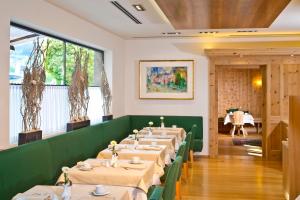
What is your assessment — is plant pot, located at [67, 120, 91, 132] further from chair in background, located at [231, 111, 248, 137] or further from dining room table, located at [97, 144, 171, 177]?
chair in background, located at [231, 111, 248, 137]

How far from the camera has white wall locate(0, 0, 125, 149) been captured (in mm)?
3830

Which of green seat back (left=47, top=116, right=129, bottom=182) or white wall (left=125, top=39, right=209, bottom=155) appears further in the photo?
white wall (left=125, top=39, right=209, bottom=155)

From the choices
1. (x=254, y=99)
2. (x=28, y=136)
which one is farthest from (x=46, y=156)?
(x=254, y=99)

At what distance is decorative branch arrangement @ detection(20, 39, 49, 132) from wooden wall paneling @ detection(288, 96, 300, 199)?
3.15 meters

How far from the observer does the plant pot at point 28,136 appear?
410 cm

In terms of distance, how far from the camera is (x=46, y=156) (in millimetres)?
4094

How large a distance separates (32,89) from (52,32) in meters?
1.08

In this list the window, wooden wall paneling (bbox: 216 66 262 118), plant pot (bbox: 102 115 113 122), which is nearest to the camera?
the window

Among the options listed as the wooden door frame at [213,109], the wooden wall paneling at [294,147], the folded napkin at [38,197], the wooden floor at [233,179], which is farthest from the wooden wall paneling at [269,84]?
the folded napkin at [38,197]

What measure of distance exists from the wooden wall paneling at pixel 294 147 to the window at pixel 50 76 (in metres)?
3.33

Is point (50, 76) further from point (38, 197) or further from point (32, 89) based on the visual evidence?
point (38, 197)

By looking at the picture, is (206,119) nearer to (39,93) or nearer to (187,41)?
(187,41)

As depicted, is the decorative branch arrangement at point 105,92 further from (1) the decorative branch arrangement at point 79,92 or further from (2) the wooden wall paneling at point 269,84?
(2) the wooden wall paneling at point 269,84

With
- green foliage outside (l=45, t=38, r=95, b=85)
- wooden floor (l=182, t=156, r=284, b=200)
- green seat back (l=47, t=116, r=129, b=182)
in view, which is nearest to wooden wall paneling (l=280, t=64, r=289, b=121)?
wooden floor (l=182, t=156, r=284, b=200)
